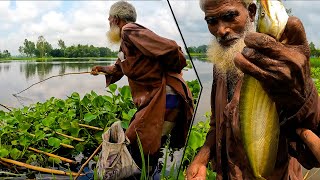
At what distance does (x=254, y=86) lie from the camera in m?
1.07

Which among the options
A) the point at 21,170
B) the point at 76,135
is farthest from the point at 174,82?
the point at 21,170

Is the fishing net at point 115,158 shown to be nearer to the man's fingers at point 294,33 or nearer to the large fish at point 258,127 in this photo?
the large fish at point 258,127

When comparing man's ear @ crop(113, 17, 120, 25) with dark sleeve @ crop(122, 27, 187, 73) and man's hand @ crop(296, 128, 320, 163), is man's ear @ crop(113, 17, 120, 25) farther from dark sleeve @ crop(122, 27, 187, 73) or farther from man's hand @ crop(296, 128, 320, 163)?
man's hand @ crop(296, 128, 320, 163)

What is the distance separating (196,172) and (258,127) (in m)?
0.32

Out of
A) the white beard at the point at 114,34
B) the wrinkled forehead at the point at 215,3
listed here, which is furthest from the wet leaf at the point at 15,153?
the wrinkled forehead at the point at 215,3

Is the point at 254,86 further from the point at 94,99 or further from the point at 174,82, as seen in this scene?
the point at 94,99

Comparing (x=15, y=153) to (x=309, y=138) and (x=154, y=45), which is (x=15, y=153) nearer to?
(x=154, y=45)

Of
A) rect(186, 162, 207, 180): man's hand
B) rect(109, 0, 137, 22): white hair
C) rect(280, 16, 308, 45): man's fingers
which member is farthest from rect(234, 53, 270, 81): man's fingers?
rect(109, 0, 137, 22): white hair

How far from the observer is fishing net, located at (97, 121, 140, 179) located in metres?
3.05

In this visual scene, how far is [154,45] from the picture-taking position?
3154 mm

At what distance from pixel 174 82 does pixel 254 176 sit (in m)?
2.21

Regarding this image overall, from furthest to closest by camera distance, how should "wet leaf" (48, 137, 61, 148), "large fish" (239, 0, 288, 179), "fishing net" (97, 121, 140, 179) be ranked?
"wet leaf" (48, 137, 61, 148), "fishing net" (97, 121, 140, 179), "large fish" (239, 0, 288, 179)

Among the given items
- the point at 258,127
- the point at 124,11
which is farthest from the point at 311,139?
the point at 124,11

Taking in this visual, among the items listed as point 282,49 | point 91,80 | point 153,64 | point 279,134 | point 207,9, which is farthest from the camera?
point 91,80
